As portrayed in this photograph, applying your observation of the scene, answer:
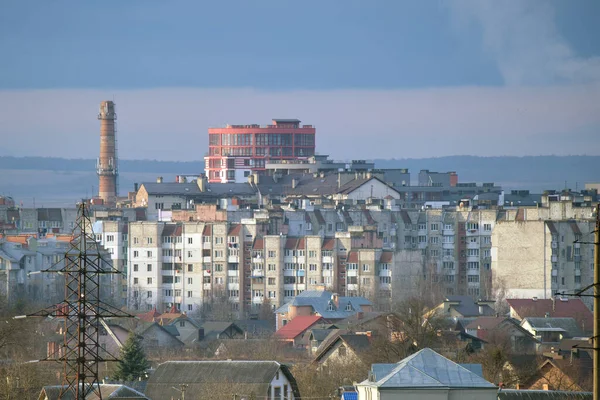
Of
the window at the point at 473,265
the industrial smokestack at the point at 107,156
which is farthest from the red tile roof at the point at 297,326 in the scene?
the industrial smokestack at the point at 107,156

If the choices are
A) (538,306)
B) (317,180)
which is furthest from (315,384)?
(317,180)

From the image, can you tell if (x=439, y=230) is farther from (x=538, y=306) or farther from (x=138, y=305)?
(x=538, y=306)

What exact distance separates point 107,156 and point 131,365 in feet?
255

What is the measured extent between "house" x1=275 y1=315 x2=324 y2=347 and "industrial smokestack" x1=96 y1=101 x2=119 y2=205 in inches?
2205

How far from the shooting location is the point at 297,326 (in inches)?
2581

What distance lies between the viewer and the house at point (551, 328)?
5716 cm

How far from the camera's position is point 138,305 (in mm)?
85000

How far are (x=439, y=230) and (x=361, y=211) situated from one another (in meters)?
3.93

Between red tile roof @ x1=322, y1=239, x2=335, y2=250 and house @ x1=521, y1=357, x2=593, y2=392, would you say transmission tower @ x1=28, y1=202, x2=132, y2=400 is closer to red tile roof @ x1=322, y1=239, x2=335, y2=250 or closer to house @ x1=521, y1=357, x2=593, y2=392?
house @ x1=521, y1=357, x2=593, y2=392

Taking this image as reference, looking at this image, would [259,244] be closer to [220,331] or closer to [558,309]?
[220,331]

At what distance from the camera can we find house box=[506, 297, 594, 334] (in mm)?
64025

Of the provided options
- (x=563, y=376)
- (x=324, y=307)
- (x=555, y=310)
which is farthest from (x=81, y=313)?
(x=324, y=307)

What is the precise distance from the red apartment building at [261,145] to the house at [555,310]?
8739 centimetres

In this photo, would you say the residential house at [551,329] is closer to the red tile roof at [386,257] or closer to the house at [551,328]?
the house at [551,328]
